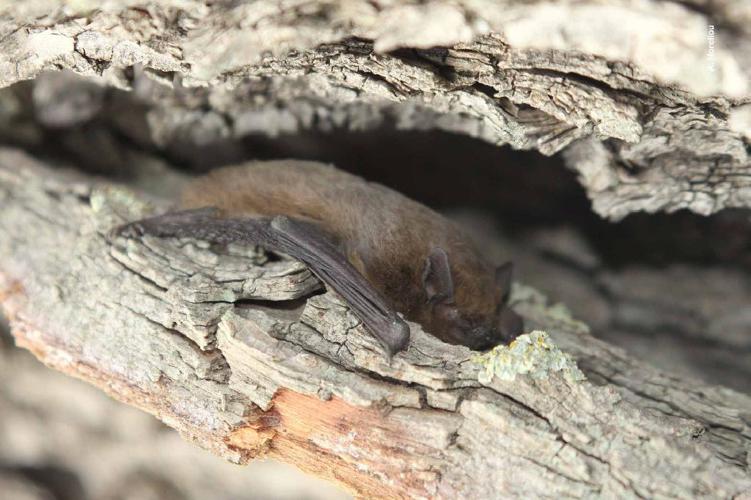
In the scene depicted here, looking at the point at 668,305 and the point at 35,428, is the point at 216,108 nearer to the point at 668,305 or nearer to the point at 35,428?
the point at 35,428

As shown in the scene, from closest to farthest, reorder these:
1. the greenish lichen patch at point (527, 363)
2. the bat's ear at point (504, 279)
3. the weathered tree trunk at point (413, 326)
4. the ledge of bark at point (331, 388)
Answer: the weathered tree trunk at point (413, 326) < the ledge of bark at point (331, 388) < the greenish lichen patch at point (527, 363) < the bat's ear at point (504, 279)

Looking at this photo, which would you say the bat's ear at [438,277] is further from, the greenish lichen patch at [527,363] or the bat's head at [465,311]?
the greenish lichen patch at [527,363]

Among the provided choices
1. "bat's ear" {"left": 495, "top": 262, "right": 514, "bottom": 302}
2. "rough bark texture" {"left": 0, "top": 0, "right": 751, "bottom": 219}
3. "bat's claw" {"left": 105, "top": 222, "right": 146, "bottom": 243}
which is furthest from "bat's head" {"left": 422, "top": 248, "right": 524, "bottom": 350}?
"bat's claw" {"left": 105, "top": 222, "right": 146, "bottom": 243}

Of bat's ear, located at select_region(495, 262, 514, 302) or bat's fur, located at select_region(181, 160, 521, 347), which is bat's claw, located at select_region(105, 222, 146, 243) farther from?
bat's ear, located at select_region(495, 262, 514, 302)

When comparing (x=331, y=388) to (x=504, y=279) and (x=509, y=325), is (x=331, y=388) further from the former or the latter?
(x=504, y=279)

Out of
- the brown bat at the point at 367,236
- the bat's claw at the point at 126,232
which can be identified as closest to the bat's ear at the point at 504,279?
the brown bat at the point at 367,236
